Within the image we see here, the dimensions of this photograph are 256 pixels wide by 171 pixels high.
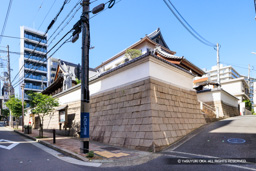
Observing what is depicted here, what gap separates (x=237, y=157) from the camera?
6336 millimetres

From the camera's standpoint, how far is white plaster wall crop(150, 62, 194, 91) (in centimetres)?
993

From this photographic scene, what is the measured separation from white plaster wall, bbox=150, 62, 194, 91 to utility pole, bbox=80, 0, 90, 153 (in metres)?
3.71

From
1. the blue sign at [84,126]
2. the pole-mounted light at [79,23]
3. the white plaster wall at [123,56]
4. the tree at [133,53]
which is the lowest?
the blue sign at [84,126]

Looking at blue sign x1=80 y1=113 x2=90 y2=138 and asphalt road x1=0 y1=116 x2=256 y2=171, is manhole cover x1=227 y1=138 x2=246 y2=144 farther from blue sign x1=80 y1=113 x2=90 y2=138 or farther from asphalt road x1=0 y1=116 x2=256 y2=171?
blue sign x1=80 y1=113 x2=90 y2=138

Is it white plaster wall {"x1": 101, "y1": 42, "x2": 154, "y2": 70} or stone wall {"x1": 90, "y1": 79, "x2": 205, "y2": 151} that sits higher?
white plaster wall {"x1": 101, "y1": 42, "x2": 154, "y2": 70}

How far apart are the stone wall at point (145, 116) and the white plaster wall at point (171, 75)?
416mm

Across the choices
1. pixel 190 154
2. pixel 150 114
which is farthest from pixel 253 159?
pixel 150 114

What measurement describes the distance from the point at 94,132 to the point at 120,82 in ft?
13.6

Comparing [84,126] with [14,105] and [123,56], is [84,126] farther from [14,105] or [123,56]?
[123,56]

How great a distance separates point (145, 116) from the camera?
28.8 ft

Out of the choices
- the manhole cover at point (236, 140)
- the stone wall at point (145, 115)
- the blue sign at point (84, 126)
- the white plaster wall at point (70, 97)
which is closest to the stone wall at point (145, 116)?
the stone wall at point (145, 115)

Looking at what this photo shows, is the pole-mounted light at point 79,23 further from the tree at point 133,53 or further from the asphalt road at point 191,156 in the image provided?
the tree at point 133,53

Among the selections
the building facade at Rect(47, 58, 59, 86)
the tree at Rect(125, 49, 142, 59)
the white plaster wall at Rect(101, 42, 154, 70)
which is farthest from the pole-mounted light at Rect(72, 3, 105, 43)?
the building facade at Rect(47, 58, 59, 86)

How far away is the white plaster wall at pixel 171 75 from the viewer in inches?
391
